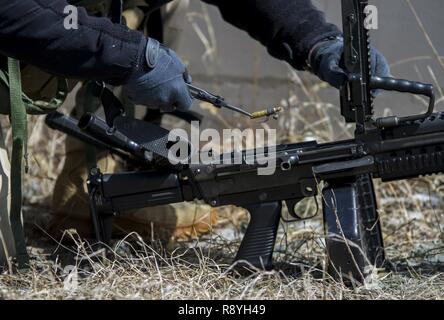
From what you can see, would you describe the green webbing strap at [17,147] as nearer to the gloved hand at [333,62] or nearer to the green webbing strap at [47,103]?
the green webbing strap at [47,103]

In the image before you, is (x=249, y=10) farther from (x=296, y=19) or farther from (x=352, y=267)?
(x=352, y=267)

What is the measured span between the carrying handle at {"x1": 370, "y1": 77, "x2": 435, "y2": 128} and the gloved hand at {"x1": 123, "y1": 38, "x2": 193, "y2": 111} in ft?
1.63

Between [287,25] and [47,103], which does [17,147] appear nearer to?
[47,103]

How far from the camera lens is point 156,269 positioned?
225 cm

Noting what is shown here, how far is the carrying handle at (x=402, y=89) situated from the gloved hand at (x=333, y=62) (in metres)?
0.12

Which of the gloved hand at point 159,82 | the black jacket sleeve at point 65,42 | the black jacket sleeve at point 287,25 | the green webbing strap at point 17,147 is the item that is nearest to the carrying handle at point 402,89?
the black jacket sleeve at point 287,25

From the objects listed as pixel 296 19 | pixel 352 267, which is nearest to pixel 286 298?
pixel 352 267

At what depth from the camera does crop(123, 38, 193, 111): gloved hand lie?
7.15 feet

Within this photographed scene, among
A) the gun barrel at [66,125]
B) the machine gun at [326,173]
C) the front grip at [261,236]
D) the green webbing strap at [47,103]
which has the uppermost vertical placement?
the green webbing strap at [47,103]

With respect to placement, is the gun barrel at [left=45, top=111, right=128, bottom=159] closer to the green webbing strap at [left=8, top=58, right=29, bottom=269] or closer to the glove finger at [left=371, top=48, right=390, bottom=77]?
the green webbing strap at [left=8, top=58, right=29, bottom=269]

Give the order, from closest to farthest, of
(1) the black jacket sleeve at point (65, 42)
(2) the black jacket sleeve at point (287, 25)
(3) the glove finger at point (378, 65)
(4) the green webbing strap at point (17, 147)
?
(1) the black jacket sleeve at point (65, 42), (4) the green webbing strap at point (17, 147), (3) the glove finger at point (378, 65), (2) the black jacket sleeve at point (287, 25)

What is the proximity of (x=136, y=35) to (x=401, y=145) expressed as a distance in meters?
0.74

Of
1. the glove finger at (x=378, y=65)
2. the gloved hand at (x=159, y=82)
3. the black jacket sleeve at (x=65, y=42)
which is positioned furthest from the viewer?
the glove finger at (x=378, y=65)

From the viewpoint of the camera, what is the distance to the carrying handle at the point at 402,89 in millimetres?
2180
